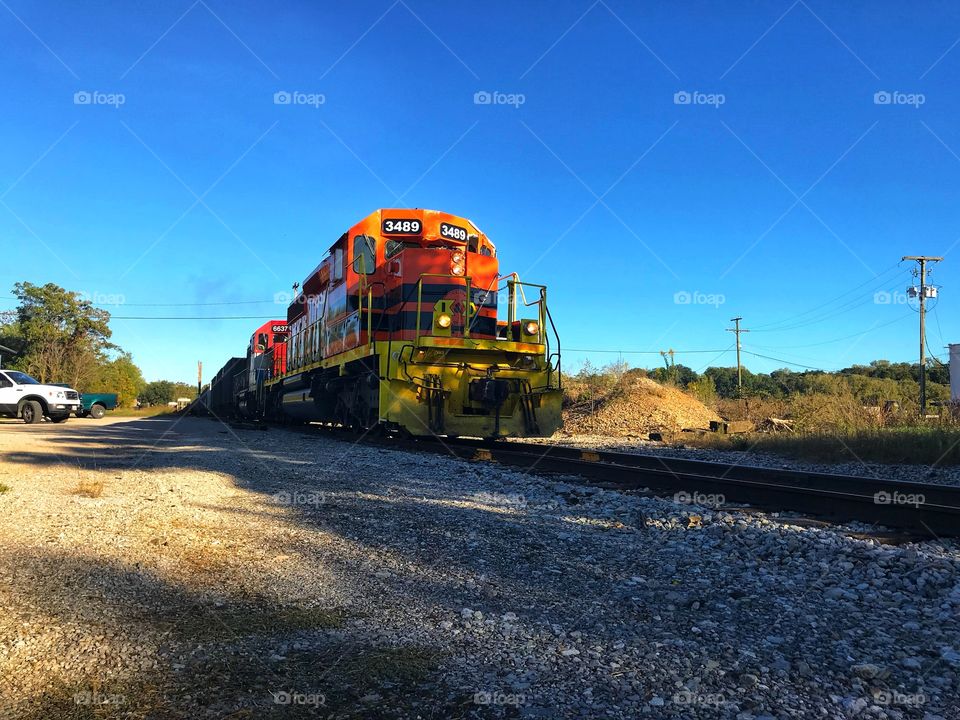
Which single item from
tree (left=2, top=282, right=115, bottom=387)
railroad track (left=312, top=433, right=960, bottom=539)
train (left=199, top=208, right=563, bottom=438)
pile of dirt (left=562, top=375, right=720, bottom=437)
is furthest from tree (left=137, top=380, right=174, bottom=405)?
railroad track (left=312, top=433, right=960, bottom=539)

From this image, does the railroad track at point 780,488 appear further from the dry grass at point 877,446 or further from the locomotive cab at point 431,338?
the dry grass at point 877,446

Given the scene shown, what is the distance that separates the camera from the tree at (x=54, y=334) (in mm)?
53156

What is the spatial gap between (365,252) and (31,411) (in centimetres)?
1786

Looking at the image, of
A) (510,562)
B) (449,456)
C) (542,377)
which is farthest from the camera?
(542,377)

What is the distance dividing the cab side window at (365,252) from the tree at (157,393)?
84204 millimetres

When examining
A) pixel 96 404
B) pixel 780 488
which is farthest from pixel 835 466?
pixel 96 404

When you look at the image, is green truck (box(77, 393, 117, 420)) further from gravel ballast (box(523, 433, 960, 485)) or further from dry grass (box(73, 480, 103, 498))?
dry grass (box(73, 480, 103, 498))

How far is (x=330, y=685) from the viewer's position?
91.4 inches

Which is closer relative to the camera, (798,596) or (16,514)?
(798,596)

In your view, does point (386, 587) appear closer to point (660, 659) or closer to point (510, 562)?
point (510, 562)

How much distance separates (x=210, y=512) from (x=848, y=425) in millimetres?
12916

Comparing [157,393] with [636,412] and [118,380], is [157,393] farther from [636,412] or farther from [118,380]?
[636,412]

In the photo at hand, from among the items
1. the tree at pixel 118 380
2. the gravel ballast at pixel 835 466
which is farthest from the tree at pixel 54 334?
the gravel ballast at pixel 835 466

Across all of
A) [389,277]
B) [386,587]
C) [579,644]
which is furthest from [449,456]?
[579,644]
